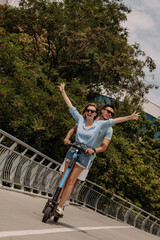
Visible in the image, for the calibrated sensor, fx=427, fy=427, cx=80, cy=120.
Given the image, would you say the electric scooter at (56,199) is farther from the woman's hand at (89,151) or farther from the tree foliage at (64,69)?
the tree foliage at (64,69)

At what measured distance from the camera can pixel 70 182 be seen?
6.36 m

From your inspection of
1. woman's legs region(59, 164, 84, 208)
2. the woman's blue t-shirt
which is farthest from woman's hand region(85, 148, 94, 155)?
woman's legs region(59, 164, 84, 208)

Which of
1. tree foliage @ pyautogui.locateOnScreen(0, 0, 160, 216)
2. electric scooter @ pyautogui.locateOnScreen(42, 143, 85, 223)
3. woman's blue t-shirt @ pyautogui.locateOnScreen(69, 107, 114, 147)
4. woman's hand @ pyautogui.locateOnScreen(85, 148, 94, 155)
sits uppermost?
tree foliage @ pyautogui.locateOnScreen(0, 0, 160, 216)

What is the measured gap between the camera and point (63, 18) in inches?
867

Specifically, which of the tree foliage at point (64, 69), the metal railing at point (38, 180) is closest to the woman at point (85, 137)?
the metal railing at point (38, 180)

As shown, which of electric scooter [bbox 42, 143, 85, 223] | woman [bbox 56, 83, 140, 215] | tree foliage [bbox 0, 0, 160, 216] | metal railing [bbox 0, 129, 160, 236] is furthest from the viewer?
tree foliage [bbox 0, 0, 160, 216]

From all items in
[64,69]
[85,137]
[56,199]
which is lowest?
[56,199]

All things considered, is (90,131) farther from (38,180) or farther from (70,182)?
(38,180)

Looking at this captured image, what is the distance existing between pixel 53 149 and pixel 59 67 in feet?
14.2

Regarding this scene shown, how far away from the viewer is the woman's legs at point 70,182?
20.7 feet

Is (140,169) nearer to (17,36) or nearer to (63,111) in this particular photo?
(63,111)

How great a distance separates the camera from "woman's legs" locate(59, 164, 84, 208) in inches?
248

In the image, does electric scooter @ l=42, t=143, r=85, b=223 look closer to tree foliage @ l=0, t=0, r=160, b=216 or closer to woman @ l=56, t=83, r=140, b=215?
woman @ l=56, t=83, r=140, b=215

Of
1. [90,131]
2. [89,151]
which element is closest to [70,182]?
[89,151]
